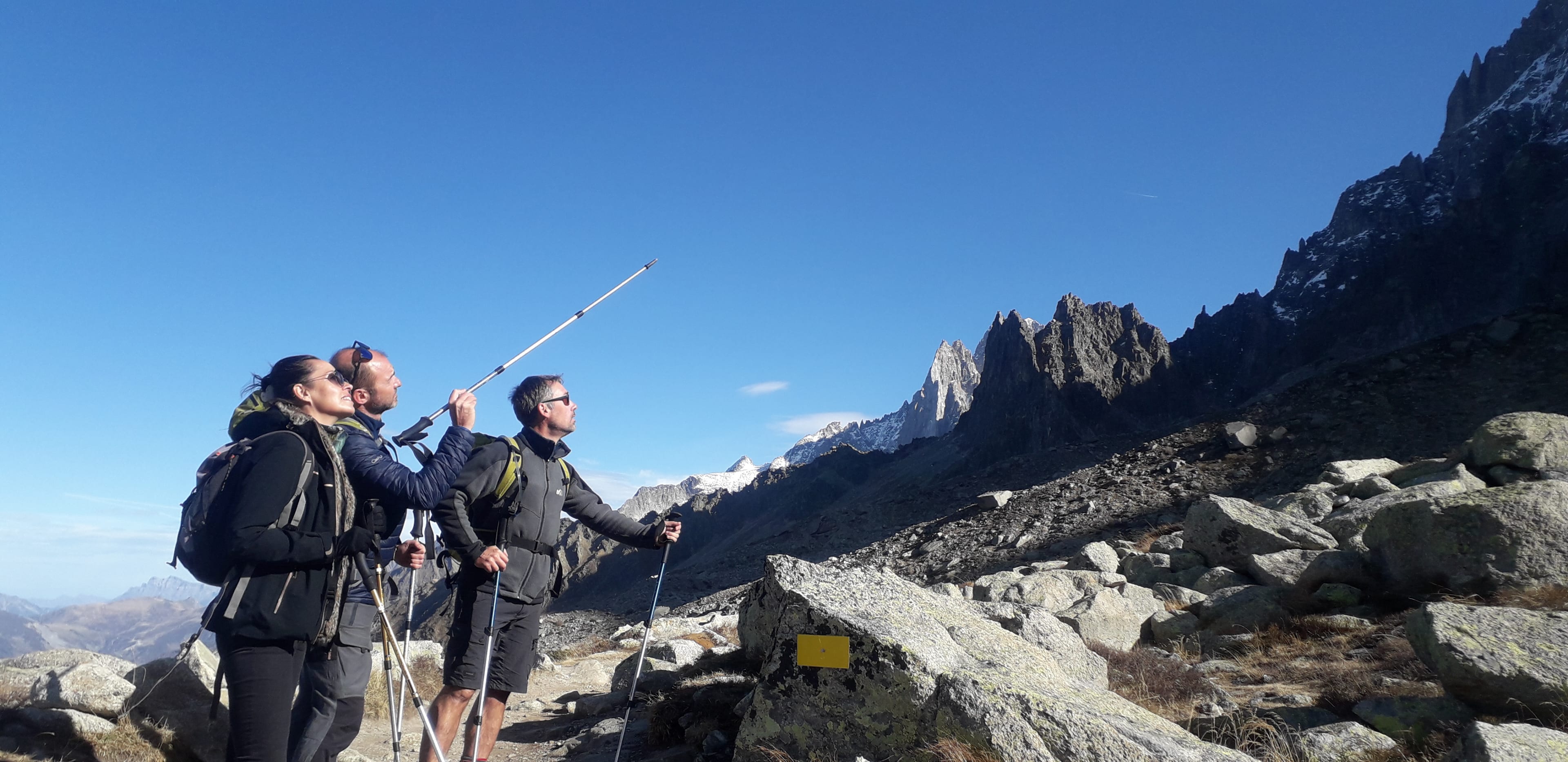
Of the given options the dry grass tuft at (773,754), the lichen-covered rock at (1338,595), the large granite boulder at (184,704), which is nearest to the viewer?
the dry grass tuft at (773,754)

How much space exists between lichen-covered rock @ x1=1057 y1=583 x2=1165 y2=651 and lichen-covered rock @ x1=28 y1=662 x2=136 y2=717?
→ 9256mm

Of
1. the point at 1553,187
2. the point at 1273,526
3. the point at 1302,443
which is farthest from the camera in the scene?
the point at 1553,187

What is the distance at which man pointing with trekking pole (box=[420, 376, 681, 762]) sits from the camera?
4.57 meters

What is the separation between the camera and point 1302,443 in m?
33.8

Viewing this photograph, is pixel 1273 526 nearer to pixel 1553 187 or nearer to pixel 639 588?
pixel 639 588

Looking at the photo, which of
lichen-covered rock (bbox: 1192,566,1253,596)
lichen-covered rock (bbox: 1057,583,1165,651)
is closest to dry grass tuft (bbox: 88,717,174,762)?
lichen-covered rock (bbox: 1057,583,1165,651)

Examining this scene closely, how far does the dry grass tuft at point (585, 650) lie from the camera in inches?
714

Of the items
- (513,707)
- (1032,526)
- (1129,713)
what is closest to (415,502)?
(1129,713)

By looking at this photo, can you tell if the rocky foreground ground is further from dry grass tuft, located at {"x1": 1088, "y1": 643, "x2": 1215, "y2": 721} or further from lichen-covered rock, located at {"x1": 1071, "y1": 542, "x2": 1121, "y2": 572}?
lichen-covered rock, located at {"x1": 1071, "y1": 542, "x2": 1121, "y2": 572}

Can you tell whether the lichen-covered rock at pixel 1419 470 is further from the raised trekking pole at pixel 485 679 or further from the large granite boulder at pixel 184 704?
the large granite boulder at pixel 184 704

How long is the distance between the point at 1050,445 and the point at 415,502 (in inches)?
3863

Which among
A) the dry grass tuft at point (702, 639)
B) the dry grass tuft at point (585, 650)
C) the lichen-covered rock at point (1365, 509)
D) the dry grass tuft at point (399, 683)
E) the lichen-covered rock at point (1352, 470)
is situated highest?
the lichen-covered rock at point (1352, 470)

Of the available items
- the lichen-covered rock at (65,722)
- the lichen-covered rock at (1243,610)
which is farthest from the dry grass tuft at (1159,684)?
the lichen-covered rock at (65,722)

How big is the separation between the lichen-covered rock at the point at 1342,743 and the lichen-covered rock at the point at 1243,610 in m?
Result: 4.48
